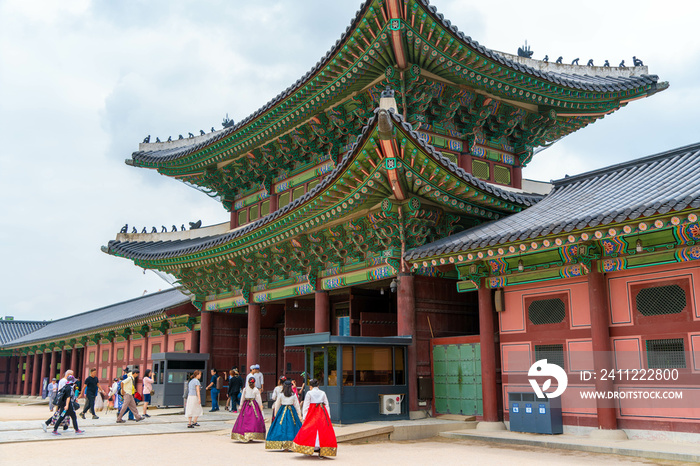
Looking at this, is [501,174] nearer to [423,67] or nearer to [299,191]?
[423,67]

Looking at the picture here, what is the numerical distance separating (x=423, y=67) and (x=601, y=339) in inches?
380

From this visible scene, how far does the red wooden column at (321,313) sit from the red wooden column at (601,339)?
9146 millimetres

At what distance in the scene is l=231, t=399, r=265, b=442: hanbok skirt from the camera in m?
16.0

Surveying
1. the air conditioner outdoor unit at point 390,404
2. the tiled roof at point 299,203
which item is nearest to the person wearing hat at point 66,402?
the tiled roof at point 299,203

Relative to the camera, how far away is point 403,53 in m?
18.5

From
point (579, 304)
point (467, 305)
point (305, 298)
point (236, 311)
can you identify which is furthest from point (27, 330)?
point (579, 304)

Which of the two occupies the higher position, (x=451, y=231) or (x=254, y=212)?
(x=254, y=212)

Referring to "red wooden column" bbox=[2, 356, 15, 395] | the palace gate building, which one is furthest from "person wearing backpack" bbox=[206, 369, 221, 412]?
"red wooden column" bbox=[2, 356, 15, 395]

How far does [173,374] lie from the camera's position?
27312 mm

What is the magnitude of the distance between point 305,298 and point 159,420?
6828mm

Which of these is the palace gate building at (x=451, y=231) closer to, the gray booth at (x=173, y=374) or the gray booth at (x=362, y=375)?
the gray booth at (x=362, y=375)

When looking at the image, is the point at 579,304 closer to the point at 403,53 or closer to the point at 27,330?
the point at 403,53

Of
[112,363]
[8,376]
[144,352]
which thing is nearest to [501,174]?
[144,352]

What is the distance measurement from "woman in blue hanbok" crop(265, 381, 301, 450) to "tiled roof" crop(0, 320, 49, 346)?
59250 millimetres
